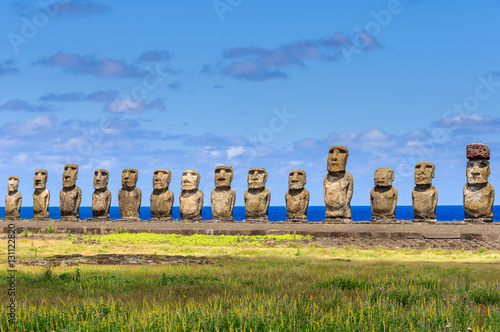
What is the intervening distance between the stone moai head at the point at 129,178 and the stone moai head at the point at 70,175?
3030 millimetres

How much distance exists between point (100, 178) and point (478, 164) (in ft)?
59.6

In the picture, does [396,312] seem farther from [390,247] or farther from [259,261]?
[390,247]

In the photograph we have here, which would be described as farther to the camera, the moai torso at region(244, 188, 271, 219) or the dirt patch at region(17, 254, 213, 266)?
the moai torso at region(244, 188, 271, 219)

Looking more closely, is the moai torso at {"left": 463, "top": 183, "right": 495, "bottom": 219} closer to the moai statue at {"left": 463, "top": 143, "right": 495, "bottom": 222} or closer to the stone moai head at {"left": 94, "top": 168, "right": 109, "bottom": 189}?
the moai statue at {"left": 463, "top": 143, "right": 495, "bottom": 222}

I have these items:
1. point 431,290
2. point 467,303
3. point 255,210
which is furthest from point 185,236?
point 467,303

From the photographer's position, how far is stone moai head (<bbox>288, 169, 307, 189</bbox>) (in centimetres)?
2751

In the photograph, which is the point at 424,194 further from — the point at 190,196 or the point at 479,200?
the point at 190,196

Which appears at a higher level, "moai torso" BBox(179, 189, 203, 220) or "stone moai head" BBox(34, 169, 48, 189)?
"stone moai head" BBox(34, 169, 48, 189)

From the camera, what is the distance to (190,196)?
1150 inches

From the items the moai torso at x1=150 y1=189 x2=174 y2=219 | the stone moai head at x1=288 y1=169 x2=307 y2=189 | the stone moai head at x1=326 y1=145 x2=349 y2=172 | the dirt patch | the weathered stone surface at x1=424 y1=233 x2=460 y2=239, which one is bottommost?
the dirt patch

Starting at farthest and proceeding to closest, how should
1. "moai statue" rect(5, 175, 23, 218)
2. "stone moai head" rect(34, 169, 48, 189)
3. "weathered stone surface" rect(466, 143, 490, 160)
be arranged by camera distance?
"moai statue" rect(5, 175, 23, 218) → "stone moai head" rect(34, 169, 48, 189) → "weathered stone surface" rect(466, 143, 490, 160)

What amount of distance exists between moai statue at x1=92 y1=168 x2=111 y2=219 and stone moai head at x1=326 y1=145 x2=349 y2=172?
37.8 feet

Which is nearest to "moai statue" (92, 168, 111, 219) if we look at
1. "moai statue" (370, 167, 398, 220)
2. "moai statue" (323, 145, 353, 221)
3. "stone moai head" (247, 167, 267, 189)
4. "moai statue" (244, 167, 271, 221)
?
"moai statue" (244, 167, 271, 221)

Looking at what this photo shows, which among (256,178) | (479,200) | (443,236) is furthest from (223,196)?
(443,236)
